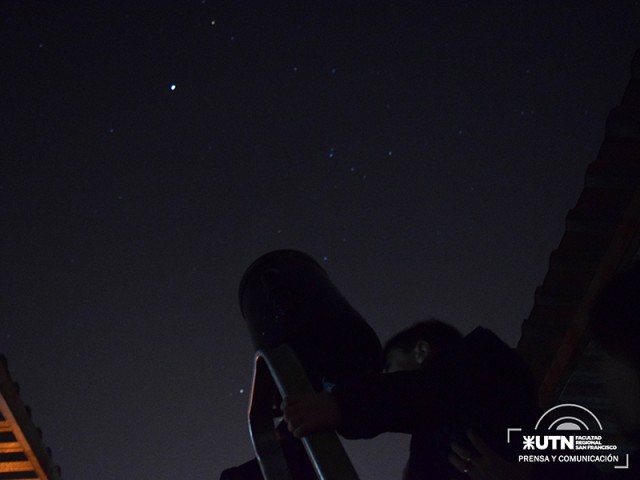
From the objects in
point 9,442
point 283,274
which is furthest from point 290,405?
point 9,442

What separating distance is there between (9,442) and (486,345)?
4641mm

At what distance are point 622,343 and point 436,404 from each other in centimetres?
41

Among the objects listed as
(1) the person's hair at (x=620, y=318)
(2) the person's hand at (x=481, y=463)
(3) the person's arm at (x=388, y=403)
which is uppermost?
(1) the person's hair at (x=620, y=318)

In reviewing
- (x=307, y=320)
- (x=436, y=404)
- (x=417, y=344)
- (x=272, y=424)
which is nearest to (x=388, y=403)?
(x=436, y=404)

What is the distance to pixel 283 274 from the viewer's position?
5.95 feet

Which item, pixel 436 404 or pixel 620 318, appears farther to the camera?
pixel 436 404

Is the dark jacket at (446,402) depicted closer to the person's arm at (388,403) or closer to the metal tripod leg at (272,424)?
the person's arm at (388,403)

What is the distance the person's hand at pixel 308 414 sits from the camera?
996mm

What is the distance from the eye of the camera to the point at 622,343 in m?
1.18

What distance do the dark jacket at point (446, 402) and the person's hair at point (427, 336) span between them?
28 centimetres

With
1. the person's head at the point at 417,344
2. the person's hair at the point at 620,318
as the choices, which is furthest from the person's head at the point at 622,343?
the person's head at the point at 417,344

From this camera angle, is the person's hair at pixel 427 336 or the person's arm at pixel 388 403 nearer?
the person's arm at pixel 388 403

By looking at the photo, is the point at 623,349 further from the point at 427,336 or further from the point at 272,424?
the point at 427,336

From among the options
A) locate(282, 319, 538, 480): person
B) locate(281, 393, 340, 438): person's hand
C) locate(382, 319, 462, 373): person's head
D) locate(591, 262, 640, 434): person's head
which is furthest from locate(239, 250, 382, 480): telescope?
locate(591, 262, 640, 434): person's head
